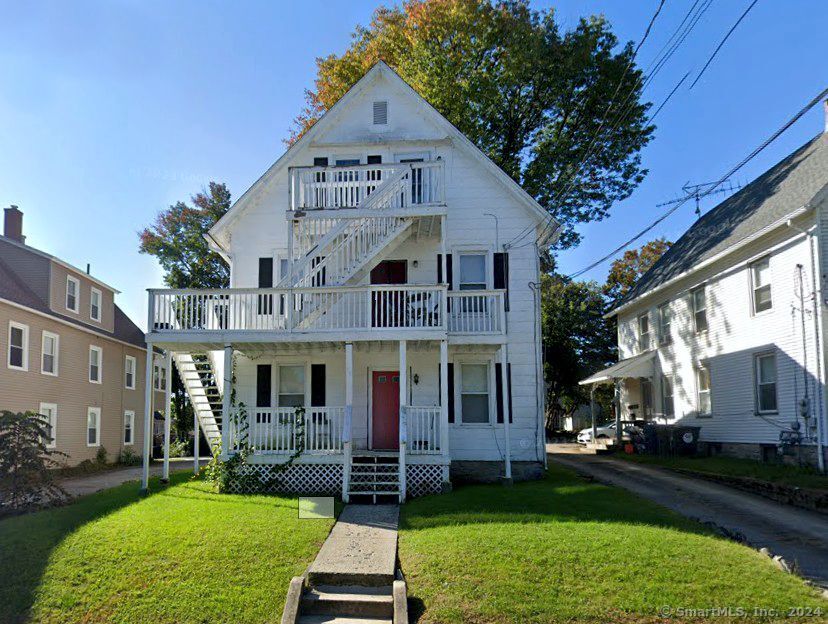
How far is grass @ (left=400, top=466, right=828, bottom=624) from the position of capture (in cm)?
754

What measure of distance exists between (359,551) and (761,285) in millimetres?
13318

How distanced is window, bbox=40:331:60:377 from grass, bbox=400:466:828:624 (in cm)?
1751

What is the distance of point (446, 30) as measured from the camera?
88.1ft

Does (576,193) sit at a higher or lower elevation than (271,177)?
higher

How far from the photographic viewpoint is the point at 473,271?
690 inches

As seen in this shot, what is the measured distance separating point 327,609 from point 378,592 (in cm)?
69

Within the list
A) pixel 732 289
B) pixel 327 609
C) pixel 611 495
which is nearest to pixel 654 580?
pixel 327 609

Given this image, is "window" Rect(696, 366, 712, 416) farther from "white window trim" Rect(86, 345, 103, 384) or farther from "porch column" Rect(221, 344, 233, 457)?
"white window trim" Rect(86, 345, 103, 384)

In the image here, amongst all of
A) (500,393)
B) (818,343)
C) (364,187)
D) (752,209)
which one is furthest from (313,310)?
(752,209)

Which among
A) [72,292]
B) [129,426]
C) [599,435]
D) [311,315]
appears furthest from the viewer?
[599,435]

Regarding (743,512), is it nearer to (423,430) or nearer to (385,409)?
(423,430)

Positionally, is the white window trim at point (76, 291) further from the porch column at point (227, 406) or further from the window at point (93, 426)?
the porch column at point (227, 406)

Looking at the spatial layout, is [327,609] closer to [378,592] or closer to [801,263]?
[378,592]

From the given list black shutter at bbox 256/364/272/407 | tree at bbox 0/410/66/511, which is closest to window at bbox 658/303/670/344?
black shutter at bbox 256/364/272/407
